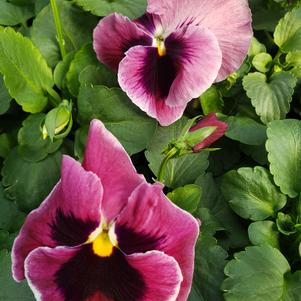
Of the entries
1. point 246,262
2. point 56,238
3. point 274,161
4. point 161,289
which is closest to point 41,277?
point 56,238

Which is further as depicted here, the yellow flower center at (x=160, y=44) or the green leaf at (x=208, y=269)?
the yellow flower center at (x=160, y=44)

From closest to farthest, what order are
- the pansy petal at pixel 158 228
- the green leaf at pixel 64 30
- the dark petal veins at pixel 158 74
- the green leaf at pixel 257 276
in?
1. the pansy petal at pixel 158 228
2. the green leaf at pixel 257 276
3. the dark petal veins at pixel 158 74
4. the green leaf at pixel 64 30

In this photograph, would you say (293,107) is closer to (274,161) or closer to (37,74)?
(274,161)

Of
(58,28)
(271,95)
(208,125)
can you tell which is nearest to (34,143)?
(58,28)

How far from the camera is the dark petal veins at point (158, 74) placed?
0.96 meters

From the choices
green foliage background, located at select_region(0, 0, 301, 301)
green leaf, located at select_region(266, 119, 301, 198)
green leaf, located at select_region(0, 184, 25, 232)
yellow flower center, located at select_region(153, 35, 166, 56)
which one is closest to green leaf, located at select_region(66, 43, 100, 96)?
green foliage background, located at select_region(0, 0, 301, 301)

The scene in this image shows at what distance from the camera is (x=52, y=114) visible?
91 centimetres

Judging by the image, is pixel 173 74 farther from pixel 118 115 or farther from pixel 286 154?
pixel 286 154

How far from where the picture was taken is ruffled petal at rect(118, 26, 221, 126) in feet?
3.08

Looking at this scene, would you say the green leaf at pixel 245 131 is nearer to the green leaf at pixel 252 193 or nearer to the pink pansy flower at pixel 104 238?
the green leaf at pixel 252 193

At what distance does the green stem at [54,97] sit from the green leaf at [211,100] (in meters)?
0.24

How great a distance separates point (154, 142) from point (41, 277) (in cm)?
31

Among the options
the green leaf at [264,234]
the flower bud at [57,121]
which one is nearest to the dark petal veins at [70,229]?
the flower bud at [57,121]

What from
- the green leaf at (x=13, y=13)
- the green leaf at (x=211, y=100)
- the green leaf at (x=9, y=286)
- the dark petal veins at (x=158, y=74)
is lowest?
the green leaf at (x=9, y=286)
